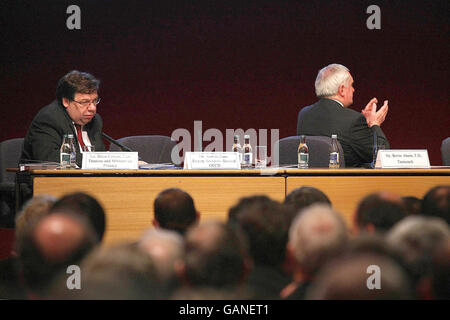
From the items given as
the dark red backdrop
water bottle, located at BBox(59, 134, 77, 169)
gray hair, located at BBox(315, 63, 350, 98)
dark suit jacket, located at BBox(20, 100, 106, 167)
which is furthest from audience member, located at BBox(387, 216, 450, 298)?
the dark red backdrop

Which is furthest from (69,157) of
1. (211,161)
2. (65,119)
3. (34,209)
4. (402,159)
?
(34,209)

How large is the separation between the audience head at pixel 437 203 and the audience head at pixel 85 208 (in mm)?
280

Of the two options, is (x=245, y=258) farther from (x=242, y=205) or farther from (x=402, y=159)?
(x=402, y=159)

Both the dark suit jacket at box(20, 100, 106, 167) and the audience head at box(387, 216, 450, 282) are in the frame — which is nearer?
the audience head at box(387, 216, 450, 282)

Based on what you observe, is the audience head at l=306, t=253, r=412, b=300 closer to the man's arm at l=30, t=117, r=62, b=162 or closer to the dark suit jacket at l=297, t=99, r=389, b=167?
the man's arm at l=30, t=117, r=62, b=162

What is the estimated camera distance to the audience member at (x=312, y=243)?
0.35 metres

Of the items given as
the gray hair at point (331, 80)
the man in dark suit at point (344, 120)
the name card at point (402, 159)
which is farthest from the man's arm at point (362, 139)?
the name card at point (402, 159)

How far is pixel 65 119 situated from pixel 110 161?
0.85m

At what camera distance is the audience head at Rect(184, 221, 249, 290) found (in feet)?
1.16

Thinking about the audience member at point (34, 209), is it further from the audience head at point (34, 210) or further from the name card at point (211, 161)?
the name card at point (211, 161)

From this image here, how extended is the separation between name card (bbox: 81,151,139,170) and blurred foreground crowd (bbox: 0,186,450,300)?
104 cm

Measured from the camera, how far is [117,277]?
0.33 metres
